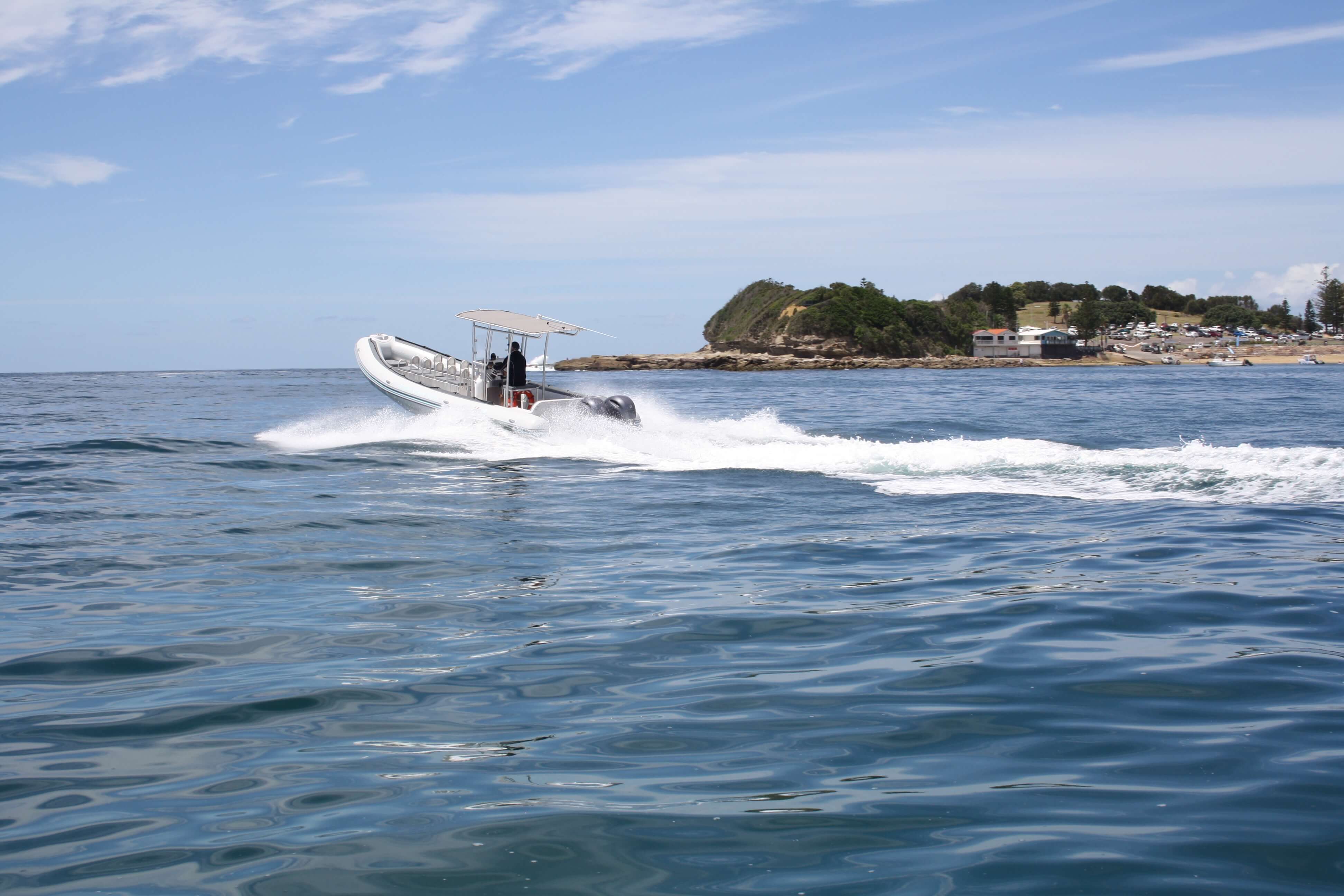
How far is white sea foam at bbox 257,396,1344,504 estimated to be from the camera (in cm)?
1149

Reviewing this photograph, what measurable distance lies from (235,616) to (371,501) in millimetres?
5211

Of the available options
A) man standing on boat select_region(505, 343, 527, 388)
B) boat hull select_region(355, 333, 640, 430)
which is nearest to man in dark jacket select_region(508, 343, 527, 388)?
man standing on boat select_region(505, 343, 527, 388)

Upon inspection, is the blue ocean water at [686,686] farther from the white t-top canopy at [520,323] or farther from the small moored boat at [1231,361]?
the small moored boat at [1231,361]

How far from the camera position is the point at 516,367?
19750mm

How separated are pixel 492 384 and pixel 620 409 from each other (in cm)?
319

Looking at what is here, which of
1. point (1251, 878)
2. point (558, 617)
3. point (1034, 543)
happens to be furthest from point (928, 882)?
point (1034, 543)

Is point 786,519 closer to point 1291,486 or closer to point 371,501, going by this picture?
point 371,501

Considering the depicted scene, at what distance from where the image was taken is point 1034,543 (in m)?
8.76

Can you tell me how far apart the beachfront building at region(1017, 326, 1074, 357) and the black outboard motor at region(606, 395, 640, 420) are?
10207 cm

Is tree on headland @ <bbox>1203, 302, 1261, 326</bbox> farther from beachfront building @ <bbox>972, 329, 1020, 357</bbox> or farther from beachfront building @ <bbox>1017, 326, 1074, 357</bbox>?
beachfront building @ <bbox>972, 329, 1020, 357</bbox>

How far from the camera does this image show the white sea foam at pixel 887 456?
11.5 metres

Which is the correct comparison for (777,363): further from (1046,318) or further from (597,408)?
(1046,318)

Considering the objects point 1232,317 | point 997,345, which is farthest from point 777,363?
point 1232,317

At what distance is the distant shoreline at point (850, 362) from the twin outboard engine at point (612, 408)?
7823 centimetres
